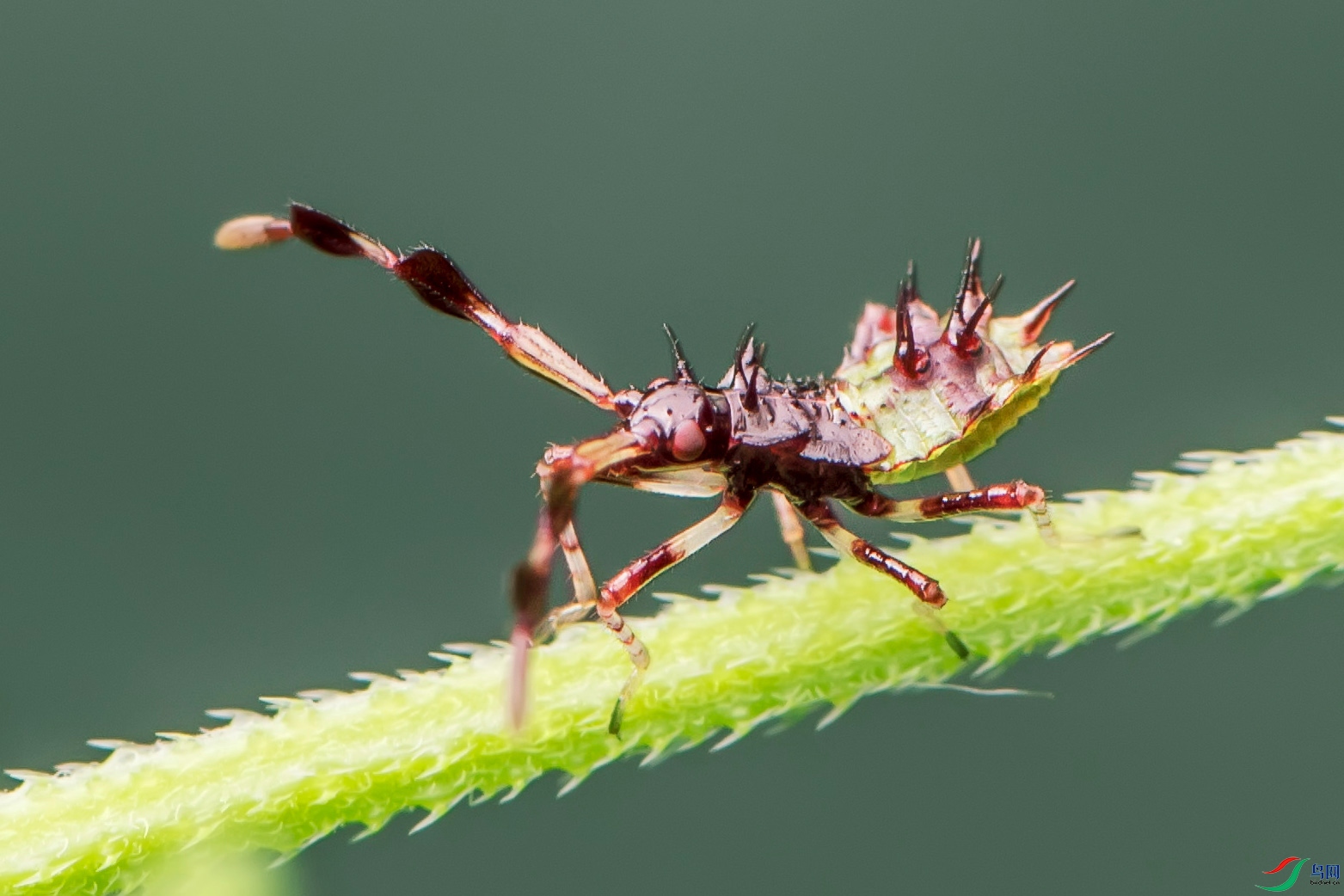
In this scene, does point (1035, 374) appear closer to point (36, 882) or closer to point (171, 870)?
point (171, 870)

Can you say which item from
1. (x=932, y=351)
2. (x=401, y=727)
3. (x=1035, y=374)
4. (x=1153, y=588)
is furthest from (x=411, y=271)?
(x=1153, y=588)

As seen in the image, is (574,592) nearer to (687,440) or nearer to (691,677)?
(687,440)

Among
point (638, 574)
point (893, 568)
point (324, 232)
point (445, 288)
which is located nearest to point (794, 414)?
point (893, 568)

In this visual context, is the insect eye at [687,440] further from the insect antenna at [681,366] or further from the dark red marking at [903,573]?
the dark red marking at [903,573]

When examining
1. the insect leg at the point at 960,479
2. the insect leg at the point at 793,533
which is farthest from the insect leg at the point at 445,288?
the insect leg at the point at 960,479

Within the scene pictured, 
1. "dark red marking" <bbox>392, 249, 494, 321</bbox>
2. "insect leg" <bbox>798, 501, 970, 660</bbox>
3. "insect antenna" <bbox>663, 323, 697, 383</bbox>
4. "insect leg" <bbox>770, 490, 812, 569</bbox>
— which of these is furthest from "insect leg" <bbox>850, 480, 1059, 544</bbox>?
"dark red marking" <bbox>392, 249, 494, 321</bbox>

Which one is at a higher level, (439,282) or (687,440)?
(439,282)

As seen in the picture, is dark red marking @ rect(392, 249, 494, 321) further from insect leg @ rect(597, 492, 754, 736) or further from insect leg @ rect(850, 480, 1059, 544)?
insect leg @ rect(850, 480, 1059, 544)
